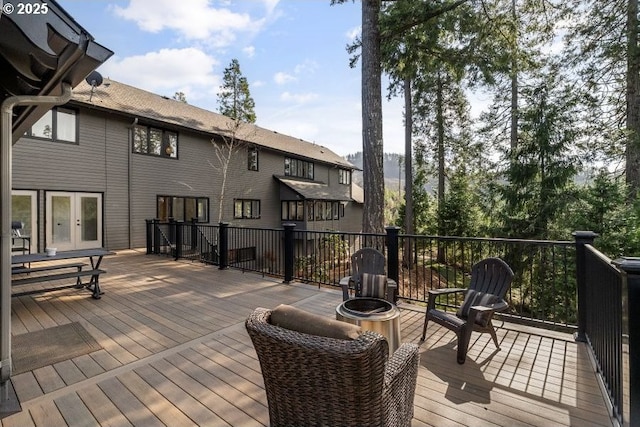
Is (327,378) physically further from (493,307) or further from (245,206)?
(245,206)

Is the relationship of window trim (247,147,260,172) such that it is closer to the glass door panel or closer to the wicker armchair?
the glass door panel

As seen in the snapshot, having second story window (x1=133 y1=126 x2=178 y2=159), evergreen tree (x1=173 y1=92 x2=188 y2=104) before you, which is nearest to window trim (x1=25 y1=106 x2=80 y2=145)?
second story window (x1=133 y1=126 x2=178 y2=159)

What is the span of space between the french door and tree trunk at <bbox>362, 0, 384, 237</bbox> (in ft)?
29.0

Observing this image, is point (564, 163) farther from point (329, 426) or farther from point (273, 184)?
point (273, 184)

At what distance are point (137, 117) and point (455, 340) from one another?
11742 mm

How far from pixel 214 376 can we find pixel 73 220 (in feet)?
32.0

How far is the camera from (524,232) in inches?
368

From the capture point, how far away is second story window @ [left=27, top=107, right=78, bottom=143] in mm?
8820

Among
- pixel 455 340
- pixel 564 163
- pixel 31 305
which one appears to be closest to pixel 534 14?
pixel 564 163

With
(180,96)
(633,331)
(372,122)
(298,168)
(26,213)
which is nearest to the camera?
(633,331)

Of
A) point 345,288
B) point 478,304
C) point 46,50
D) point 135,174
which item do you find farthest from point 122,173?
point 478,304

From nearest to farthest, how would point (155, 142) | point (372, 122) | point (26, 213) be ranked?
point (372, 122), point (26, 213), point (155, 142)

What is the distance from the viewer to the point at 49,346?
3.05 metres

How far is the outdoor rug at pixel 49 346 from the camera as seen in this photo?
2.74 metres
